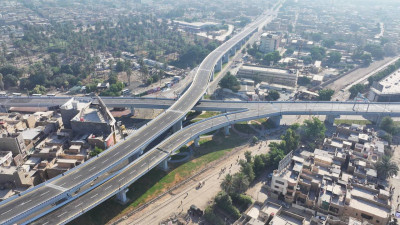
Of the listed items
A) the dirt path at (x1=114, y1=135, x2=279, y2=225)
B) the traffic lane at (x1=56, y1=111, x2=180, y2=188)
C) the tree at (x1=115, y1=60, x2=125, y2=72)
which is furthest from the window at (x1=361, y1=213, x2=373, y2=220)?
the tree at (x1=115, y1=60, x2=125, y2=72)

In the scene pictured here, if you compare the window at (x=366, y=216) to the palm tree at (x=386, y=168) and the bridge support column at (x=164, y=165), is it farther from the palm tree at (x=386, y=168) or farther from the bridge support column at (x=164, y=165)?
the bridge support column at (x=164, y=165)

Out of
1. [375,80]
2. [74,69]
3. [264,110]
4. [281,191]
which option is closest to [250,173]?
[281,191]

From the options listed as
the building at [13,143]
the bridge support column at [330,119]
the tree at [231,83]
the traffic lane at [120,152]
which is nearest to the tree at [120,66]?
the tree at [231,83]

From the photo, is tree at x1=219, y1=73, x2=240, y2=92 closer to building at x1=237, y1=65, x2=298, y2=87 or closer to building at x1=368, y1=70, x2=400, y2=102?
building at x1=237, y1=65, x2=298, y2=87

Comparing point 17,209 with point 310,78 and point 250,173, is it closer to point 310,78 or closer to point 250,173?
point 250,173

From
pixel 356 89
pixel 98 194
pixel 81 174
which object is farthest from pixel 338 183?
pixel 356 89
